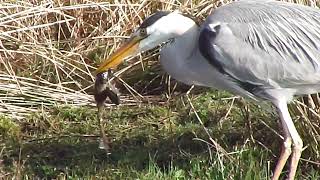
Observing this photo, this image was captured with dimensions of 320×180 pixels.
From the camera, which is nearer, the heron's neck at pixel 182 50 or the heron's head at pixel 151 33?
the heron's head at pixel 151 33

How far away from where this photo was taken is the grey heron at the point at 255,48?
453cm

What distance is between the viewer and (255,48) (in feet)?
14.9

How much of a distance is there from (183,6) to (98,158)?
1.62 m

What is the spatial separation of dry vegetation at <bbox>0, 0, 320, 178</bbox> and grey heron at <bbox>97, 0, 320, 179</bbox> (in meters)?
1.51

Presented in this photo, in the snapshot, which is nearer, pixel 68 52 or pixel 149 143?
pixel 149 143

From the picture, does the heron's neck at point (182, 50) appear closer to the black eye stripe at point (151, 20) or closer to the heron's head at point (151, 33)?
the heron's head at point (151, 33)

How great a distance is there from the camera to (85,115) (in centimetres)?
609

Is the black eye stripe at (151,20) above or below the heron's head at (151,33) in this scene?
above

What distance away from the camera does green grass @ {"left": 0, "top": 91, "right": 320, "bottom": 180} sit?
4816mm

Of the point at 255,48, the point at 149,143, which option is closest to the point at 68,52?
the point at 149,143

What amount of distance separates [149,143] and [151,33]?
1.20 metres

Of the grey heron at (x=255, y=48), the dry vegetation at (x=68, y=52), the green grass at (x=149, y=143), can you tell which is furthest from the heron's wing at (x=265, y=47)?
the dry vegetation at (x=68, y=52)

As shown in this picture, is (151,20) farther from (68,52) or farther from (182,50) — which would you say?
(68,52)

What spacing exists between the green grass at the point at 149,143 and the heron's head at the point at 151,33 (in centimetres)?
67
